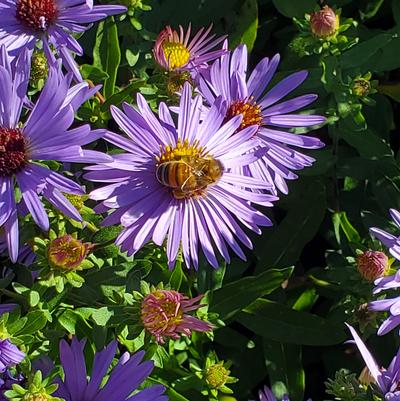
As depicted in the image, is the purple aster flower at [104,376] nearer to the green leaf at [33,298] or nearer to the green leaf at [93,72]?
the green leaf at [33,298]

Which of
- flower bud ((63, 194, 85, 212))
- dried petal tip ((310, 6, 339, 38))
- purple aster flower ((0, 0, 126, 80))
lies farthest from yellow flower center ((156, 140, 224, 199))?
dried petal tip ((310, 6, 339, 38))

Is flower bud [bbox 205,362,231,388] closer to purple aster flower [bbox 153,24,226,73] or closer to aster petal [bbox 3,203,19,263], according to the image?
aster petal [bbox 3,203,19,263]

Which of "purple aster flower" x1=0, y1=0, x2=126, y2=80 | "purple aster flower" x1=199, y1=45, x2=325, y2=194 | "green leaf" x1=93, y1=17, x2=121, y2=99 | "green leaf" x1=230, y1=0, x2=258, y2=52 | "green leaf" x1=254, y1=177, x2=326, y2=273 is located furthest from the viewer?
"green leaf" x1=230, y1=0, x2=258, y2=52

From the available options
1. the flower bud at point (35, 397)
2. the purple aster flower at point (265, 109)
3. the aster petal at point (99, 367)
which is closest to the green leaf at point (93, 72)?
the purple aster flower at point (265, 109)

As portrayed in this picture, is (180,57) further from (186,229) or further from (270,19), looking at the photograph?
(270,19)

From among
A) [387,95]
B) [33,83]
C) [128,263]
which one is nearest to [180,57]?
[33,83]
